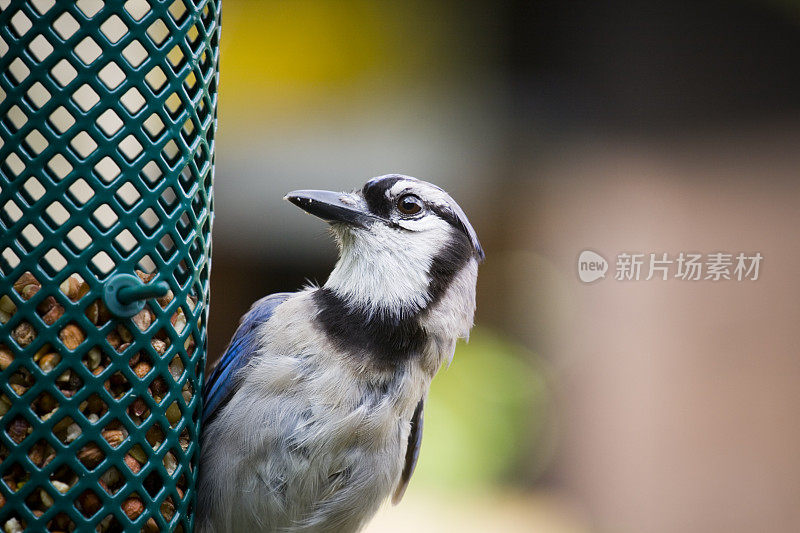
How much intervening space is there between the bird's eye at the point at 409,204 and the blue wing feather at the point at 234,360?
387 mm

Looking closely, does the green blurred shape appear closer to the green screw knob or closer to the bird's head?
the bird's head

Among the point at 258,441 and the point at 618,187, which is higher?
the point at 618,187

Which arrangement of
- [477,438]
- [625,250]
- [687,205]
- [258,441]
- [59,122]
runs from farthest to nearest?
[477,438] < [687,205] < [625,250] < [59,122] < [258,441]

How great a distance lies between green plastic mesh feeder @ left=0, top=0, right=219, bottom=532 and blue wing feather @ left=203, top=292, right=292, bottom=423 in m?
0.30

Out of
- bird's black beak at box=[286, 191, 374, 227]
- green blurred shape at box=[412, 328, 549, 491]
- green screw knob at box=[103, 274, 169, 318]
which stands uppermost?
bird's black beak at box=[286, 191, 374, 227]

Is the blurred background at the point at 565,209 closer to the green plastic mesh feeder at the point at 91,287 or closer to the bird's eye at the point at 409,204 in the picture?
the bird's eye at the point at 409,204

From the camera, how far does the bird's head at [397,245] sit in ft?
7.22

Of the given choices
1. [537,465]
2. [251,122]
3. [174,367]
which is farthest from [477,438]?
[174,367]

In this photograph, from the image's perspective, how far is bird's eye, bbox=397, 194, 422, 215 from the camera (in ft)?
7.66

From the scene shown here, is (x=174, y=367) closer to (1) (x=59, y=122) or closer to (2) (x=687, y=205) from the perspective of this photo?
(1) (x=59, y=122)

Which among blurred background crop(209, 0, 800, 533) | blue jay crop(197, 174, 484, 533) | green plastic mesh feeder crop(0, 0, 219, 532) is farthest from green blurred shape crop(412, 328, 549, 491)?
green plastic mesh feeder crop(0, 0, 219, 532)

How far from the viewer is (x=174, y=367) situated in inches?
75.5

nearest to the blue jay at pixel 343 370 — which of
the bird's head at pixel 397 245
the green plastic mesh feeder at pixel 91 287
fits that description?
the bird's head at pixel 397 245

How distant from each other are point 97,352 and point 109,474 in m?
0.24
